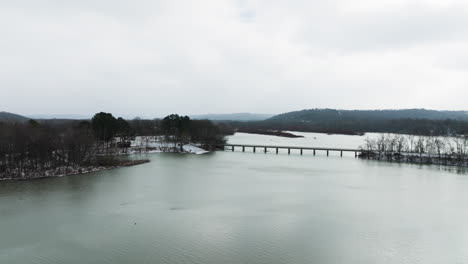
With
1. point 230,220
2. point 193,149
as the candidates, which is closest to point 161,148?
point 193,149

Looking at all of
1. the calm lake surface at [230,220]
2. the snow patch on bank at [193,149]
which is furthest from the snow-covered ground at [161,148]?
the calm lake surface at [230,220]

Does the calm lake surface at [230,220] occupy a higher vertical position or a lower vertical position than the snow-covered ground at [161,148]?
lower

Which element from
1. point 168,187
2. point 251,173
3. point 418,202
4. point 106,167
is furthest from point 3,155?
point 418,202

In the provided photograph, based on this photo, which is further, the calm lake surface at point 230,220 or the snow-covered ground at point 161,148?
the snow-covered ground at point 161,148

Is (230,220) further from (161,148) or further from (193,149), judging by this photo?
(161,148)

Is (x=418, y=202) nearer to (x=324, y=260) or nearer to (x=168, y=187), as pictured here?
(x=324, y=260)

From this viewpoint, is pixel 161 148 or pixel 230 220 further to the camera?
pixel 161 148

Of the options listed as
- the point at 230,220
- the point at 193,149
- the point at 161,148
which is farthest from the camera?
the point at 193,149

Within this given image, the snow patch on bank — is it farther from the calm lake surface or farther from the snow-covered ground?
the calm lake surface

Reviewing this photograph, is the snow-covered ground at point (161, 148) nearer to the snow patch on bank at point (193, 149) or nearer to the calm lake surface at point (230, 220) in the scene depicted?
the snow patch on bank at point (193, 149)
